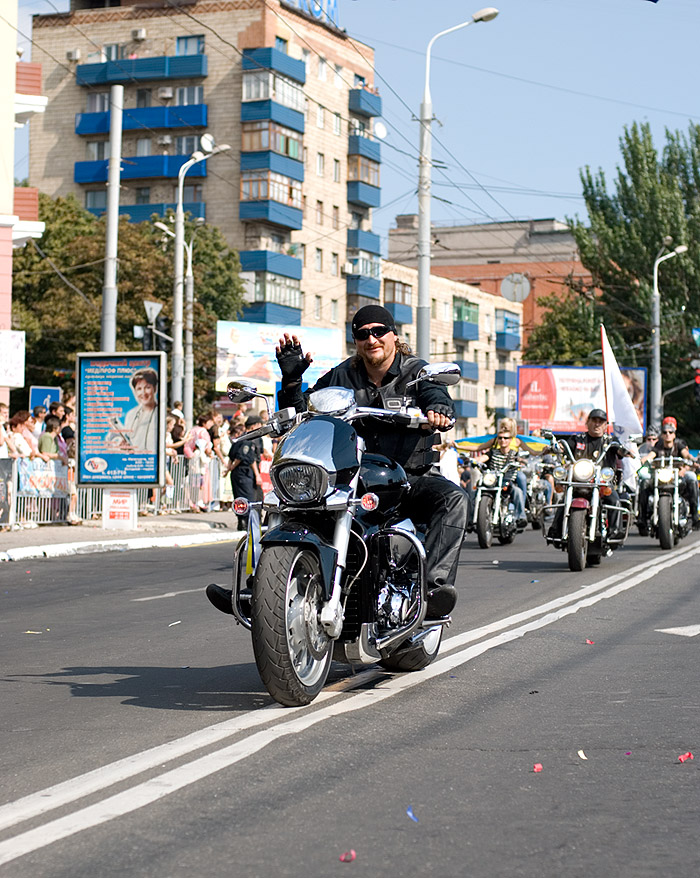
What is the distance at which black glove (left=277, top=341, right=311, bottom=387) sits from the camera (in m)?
7.43

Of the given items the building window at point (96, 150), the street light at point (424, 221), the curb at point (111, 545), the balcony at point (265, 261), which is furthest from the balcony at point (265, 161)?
the curb at point (111, 545)

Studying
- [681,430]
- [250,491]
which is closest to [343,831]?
[250,491]

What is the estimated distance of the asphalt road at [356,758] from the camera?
434 centimetres

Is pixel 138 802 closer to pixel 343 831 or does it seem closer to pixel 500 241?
pixel 343 831

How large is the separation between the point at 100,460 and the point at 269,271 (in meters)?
50.0

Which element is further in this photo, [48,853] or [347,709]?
[347,709]

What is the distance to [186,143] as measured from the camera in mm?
74875

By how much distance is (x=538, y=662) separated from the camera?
8.48 m

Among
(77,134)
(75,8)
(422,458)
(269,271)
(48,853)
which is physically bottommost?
(48,853)

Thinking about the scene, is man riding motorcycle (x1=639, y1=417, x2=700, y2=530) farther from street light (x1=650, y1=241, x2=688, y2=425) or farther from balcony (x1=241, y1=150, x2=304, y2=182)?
balcony (x1=241, y1=150, x2=304, y2=182)

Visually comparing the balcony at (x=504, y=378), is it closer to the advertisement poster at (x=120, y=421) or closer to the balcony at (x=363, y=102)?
the balcony at (x=363, y=102)

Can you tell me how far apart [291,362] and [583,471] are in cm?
898

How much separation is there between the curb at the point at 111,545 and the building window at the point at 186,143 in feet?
175

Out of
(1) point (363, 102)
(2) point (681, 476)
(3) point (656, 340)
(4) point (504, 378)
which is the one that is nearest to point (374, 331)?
(2) point (681, 476)
